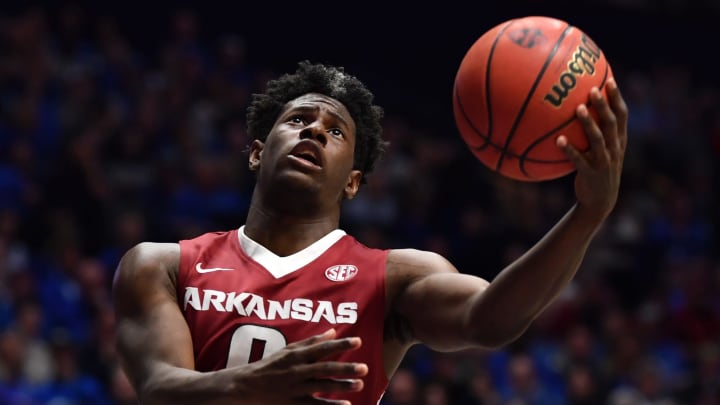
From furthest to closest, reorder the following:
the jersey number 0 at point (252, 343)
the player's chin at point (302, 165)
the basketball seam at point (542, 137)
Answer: the player's chin at point (302, 165) < the jersey number 0 at point (252, 343) < the basketball seam at point (542, 137)

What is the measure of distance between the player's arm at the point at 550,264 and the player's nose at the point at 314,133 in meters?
0.87

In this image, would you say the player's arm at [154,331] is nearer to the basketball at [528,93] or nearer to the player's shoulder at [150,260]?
the player's shoulder at [150,260]

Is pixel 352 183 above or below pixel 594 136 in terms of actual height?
below

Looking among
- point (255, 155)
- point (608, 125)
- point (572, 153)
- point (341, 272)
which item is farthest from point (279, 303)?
point (608, 125)

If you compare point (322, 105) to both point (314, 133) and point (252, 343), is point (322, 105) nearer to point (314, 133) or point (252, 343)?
point (314, 133)

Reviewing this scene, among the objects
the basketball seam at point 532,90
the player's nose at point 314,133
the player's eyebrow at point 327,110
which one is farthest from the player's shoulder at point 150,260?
the basketball seam at point 532,90

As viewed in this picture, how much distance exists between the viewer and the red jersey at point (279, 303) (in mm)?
3762

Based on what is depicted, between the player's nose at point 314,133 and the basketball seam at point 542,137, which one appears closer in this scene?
the basketball seam at point 542,137

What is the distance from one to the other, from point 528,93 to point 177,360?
1459mm

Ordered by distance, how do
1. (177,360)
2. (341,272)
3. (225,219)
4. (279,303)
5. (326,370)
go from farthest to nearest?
1. (225,219)
2. (341,272)
3. (279,303)
4. (177,360)
5. (326,370)

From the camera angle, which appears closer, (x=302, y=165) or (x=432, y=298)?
(x=432, y=298)

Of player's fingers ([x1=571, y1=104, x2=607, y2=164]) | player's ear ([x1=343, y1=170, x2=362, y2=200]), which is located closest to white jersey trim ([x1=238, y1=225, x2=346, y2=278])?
player's ear ([x1=343, y1=170, x2=362, y2=200])

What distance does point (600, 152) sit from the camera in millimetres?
3090

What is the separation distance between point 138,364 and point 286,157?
96 cm
